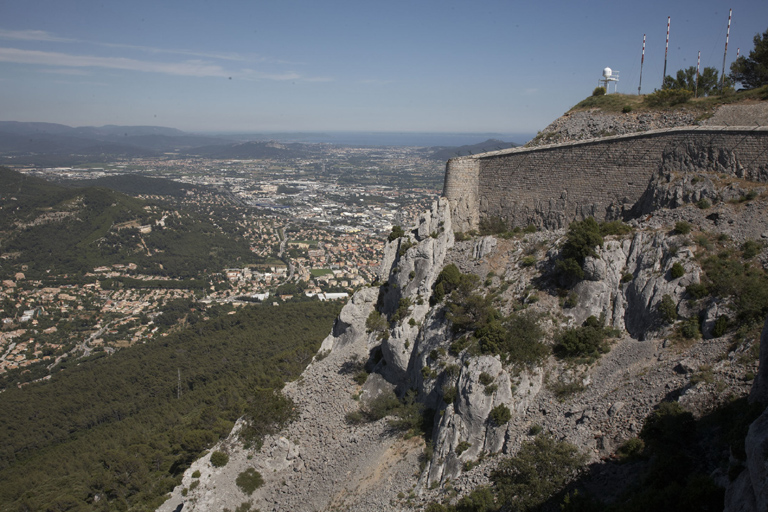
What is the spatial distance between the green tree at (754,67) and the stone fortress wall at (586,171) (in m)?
12.3

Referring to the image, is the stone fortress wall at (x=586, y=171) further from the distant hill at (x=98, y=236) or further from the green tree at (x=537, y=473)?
the distant hill at (x=98, y=236)

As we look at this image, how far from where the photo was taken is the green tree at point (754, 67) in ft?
94.7

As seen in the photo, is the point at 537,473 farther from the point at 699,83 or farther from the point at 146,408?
the point at 146,408

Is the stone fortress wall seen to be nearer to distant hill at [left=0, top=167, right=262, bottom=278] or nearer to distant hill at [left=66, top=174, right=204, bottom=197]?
distant hill at [left=0, top=167, right=262, bottom=278]

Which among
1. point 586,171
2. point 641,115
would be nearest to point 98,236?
point 586,171

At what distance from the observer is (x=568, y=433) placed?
15.6 metres

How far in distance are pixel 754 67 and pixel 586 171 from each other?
1580cm

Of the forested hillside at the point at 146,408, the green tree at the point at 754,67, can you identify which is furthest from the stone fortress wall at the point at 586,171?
the forested hillside at the point at 146,408

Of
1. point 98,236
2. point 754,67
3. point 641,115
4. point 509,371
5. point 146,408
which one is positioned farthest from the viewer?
point 98,236

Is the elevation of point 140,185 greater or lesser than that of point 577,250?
greater

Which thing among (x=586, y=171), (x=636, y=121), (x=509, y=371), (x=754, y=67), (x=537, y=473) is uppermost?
(x=754, y=67)

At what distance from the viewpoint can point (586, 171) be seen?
81.9ft

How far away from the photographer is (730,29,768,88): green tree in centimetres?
2888

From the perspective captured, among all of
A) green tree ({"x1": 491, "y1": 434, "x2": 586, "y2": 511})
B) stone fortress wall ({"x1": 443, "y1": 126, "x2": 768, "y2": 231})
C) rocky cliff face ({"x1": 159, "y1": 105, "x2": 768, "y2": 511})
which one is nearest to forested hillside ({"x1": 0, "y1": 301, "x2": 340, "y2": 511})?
rocky cliff face ({"x1": 159, "y1": 105, "x2": 768, "y2": 511})
